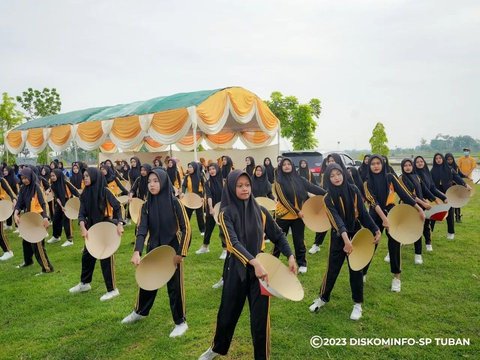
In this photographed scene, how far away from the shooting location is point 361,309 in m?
4.04

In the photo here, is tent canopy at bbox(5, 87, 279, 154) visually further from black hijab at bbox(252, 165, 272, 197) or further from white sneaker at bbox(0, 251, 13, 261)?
white sneaker at bbox(0, 251, 13, 261)

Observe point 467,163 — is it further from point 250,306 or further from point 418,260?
point 250,306

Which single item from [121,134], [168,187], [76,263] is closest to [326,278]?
[168,187]

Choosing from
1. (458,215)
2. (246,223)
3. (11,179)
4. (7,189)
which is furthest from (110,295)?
(458,215)

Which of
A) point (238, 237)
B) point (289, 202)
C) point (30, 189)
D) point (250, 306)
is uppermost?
point (30, 189)

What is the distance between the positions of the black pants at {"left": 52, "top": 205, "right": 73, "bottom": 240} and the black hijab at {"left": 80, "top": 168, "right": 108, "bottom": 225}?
12.3 feet

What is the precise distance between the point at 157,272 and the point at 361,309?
231cm

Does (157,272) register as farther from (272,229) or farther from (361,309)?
(361,309)

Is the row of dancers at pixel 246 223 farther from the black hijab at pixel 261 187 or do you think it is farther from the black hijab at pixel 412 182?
the black hijab at pixel 261 187

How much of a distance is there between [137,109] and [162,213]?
12453 millimetres

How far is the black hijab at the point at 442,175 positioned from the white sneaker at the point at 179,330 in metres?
6.25

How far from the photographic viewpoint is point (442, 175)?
24.7 ft

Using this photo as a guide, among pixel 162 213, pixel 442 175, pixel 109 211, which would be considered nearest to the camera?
pixel 162 213

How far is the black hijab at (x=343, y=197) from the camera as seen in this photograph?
3.86 m
